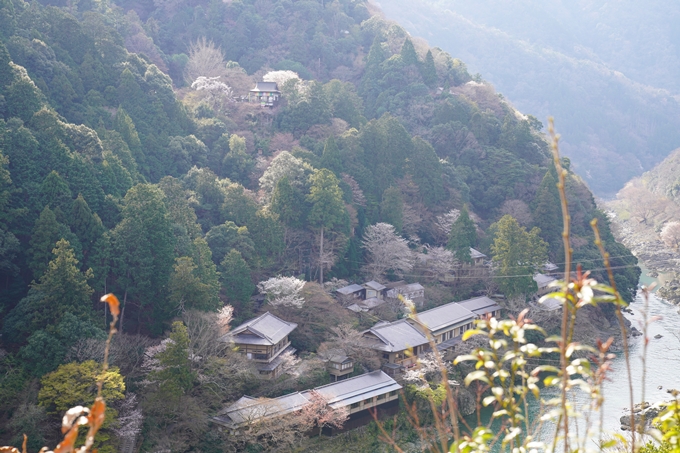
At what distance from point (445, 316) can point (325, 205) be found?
580 centimetres

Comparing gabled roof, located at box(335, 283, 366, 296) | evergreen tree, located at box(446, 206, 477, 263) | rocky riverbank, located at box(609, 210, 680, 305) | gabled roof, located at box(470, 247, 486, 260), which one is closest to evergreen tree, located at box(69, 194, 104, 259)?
gabled roof, located at box(335, 283, 366, 296)

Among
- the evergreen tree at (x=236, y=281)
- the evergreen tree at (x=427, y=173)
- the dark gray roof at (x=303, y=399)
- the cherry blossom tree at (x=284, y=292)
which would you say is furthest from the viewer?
the evergreen tree at (x=427, y=173)

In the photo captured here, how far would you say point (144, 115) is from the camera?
2712cm

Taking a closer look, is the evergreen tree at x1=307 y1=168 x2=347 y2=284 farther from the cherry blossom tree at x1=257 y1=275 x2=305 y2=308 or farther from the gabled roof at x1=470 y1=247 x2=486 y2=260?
the gabled roof at x1=470 y1=247 x2=486 y2=260

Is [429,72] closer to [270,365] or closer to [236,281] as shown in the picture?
[236,281]

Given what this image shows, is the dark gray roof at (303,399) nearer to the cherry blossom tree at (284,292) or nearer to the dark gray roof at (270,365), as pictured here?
the dark gray roof at (270,365)

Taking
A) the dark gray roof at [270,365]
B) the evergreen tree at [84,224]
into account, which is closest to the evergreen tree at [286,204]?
the dark gray roof at [270,365]

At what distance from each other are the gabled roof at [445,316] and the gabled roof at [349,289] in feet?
7.87

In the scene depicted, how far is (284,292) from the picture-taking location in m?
20.5

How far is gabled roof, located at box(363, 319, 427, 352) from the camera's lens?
65.2 feet

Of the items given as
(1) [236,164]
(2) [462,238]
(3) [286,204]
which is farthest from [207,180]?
(2) [462,238]

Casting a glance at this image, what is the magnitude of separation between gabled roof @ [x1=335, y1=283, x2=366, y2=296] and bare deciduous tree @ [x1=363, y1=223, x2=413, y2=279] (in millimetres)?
1279

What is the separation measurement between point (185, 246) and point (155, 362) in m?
4.63

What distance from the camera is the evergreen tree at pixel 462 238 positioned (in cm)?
2578
